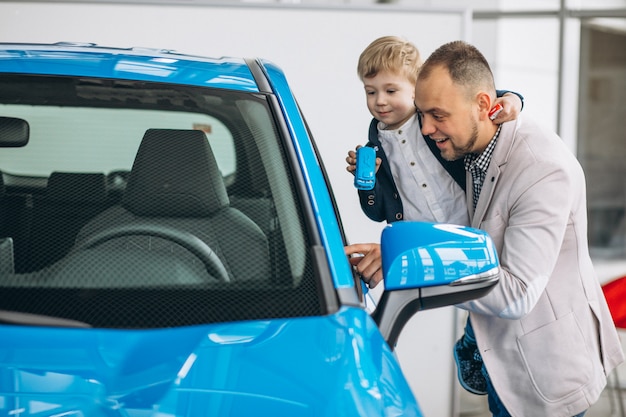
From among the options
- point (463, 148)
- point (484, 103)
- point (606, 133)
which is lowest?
point (606, 133)

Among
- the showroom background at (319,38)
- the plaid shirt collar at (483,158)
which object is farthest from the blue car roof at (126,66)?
the showroom background at (319,38)

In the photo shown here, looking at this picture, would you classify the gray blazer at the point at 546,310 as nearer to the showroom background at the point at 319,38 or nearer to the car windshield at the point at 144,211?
the car windshield at the point at 144,211

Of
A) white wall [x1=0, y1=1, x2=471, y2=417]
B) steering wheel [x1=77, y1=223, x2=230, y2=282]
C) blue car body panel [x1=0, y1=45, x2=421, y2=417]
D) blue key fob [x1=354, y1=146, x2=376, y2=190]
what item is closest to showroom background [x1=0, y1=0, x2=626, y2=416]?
white wall [x1=0, y1=1, x2=471, y2=417]

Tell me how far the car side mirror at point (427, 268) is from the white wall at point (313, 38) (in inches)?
86.6

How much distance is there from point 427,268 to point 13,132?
0.99 meters

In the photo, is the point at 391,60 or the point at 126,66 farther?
the point at 391,60

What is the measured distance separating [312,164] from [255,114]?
193 mm

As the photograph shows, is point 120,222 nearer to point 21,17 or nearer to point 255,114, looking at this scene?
point 255,114

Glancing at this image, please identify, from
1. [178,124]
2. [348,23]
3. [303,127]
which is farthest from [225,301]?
[348,23]

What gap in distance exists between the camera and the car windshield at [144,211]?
56.9 inches

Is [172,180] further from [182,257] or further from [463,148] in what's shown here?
[463,148]

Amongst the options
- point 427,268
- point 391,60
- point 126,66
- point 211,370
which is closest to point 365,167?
point 391,60

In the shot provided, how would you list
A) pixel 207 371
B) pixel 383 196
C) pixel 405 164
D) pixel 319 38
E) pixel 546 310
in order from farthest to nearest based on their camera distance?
pixel 319 38 < pixel 383 196 < pixel 405 164 < pixel 546 310 < pixel 207 371

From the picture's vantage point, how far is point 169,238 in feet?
5.54
